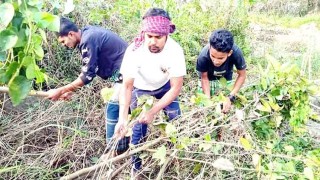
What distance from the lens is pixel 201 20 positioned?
5570 millimetres

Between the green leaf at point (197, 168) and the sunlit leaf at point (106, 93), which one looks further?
the sunlit leaf at point (106, 93)

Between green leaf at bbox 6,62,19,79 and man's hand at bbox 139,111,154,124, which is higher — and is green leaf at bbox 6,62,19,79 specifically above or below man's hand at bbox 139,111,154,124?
above

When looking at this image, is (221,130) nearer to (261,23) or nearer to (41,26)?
(41,26)

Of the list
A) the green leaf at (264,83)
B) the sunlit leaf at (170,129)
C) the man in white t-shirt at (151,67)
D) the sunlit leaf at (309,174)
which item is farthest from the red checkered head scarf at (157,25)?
the sunlit leaf at (309,174)

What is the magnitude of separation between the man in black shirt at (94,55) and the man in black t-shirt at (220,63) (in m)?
0.63

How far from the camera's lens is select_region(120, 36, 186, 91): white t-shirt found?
2.74 meters

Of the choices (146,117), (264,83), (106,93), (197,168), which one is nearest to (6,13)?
(146,117)

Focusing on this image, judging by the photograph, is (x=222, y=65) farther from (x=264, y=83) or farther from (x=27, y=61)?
(x=27, y=61)

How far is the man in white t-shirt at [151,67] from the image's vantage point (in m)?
2.66

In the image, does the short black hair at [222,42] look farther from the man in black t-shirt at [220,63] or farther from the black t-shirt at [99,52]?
the black t-shirt at [99,52]

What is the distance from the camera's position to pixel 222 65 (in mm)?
3281

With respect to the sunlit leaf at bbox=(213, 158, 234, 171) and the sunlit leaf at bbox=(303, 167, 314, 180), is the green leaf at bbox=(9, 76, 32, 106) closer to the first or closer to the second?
the sunlit leaf at bbox=(213, 158, 234, 171)

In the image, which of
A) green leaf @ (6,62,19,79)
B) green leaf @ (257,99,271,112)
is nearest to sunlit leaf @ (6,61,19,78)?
green leaf @ (6,62,19,79)

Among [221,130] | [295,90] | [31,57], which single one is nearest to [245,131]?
[221,130]
